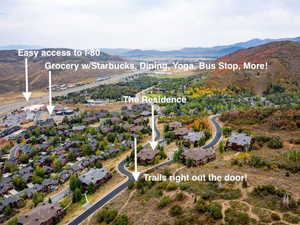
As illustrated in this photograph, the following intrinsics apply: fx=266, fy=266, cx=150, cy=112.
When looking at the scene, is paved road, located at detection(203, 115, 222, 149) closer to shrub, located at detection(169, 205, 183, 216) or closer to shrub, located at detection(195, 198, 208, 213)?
shrub, located at detection(195, 198, 208, 213)

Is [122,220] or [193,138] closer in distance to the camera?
[122,220]

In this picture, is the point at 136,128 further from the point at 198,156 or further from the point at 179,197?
the point at 179,197

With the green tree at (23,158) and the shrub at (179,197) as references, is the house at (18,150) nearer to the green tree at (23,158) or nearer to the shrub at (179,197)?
the green tree at (23,158)

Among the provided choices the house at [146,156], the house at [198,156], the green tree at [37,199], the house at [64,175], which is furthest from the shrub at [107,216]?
the house at [64,175]

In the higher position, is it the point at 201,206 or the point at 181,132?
the point at 181,132

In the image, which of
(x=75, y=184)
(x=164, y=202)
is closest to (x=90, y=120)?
(x=75, y=184)

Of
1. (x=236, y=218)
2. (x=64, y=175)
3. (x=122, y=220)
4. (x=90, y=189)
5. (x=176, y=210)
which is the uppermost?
(x=236, y=218)
